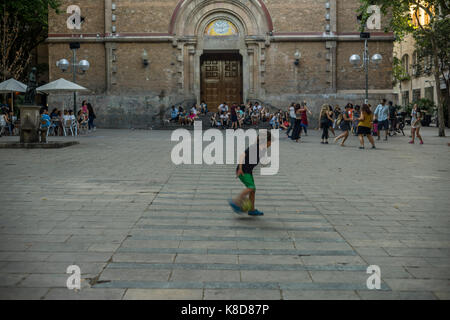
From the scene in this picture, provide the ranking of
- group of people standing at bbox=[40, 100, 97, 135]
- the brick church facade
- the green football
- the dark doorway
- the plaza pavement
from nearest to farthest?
the plaza pavement → the green football → group of people standing at bbox=[40, 100, 97, 135] → the brick church facade → the dark doorway

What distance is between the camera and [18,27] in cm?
3397

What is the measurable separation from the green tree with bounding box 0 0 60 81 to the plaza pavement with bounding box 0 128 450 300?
75.4 feet

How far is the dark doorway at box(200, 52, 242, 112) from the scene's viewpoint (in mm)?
33875

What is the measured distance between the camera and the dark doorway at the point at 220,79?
33.9 m

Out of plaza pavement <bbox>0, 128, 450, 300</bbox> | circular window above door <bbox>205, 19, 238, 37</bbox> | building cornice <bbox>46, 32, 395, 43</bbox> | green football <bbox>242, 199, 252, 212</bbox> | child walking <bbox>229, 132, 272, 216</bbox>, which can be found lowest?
plaza pavement <bbox>0, 128, 450, 300</bbox>

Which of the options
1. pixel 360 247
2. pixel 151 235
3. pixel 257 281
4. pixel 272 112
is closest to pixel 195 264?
pixel 257 281

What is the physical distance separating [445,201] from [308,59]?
80.0 feet

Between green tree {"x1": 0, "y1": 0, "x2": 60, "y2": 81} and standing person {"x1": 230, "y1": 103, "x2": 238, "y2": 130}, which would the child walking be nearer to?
standing person {"x1": 230, "y1": 103, "x2": 238, "y2": 130}

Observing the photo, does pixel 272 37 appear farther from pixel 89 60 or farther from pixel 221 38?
pixel 89 60

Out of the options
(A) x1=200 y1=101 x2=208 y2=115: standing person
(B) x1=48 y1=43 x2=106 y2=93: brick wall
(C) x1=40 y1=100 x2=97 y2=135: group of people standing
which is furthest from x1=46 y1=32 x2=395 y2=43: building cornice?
(C) x1=40 y1=100 x2=97 y2=135: group of people standing

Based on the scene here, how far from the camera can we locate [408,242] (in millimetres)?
5250

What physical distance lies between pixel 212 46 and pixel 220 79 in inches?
111

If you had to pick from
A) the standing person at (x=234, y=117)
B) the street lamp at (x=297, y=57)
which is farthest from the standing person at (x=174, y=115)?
the street lamp at (x=297, y=57)

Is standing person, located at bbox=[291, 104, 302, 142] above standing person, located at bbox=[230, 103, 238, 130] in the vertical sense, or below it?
below
